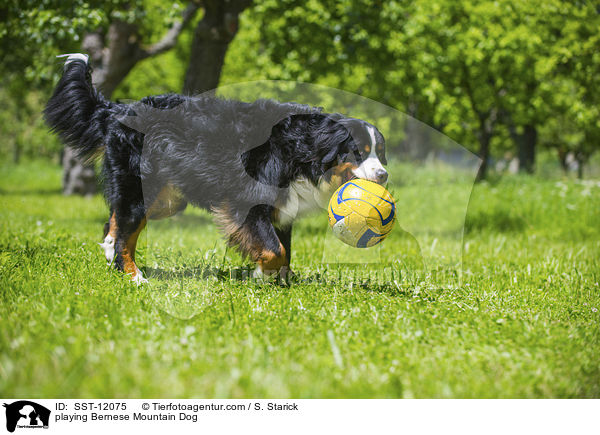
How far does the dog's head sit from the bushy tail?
1832 mm

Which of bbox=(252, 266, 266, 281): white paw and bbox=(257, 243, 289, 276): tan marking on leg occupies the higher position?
bbox=(257, 243, 289, 276): tan marking on leg

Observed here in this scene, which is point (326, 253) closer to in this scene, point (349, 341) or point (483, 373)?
point (349, 341)

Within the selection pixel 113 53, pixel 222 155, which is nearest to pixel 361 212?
pixel 222 155

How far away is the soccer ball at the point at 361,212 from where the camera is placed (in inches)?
135

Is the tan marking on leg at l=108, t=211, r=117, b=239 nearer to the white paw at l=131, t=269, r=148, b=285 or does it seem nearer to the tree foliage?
the white paw at l=131, t=269, r=148, b=285

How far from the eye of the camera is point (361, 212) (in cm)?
342

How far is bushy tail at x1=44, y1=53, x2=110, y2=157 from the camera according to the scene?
3.91 meters

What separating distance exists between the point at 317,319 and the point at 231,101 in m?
1.85

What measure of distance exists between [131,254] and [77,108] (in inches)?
49.0

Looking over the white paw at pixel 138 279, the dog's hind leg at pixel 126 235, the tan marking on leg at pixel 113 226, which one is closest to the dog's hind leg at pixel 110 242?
the tan marking on leg at pixel 113 226

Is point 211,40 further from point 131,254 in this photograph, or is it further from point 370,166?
point 370,166
